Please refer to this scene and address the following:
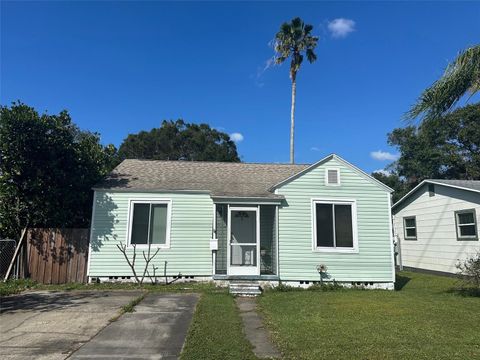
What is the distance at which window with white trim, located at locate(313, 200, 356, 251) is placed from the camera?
11.6 metres

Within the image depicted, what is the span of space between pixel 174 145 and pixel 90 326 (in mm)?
34942

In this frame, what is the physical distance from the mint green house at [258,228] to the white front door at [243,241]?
0.03 meters

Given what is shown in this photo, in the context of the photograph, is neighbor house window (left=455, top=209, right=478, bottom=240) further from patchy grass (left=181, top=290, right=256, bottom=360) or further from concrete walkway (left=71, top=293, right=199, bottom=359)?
concrete walkway (left=71, top=293, right=199, bottom=359)

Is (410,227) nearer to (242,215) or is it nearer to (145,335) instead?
(242,215)

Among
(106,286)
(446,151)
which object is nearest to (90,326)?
(106,286)

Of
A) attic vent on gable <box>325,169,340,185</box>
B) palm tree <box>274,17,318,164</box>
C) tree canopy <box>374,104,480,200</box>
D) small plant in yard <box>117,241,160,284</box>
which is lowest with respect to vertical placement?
small plant in yard <box>117,241,160,284</box>

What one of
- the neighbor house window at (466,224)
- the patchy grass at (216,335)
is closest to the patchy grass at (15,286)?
the patchy grass at (216,335)

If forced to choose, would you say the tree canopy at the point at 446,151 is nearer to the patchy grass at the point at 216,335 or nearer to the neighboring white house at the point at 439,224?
the neighboring white house at the point at 439,224

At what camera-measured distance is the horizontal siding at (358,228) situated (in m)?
11.4

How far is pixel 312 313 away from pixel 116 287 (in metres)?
6.50

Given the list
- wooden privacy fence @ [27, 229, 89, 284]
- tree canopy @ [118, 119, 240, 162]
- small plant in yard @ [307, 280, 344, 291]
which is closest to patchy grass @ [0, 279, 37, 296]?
wooden privacy fence @ [27, 229, 89, 284]

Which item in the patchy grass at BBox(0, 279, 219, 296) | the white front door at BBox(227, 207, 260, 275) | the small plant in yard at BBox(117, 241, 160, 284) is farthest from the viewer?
the small plant in yard at BBox(117, 241, 160, 284)

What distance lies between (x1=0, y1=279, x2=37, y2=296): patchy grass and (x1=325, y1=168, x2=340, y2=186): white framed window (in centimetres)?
983

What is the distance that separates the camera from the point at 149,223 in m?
12.3
